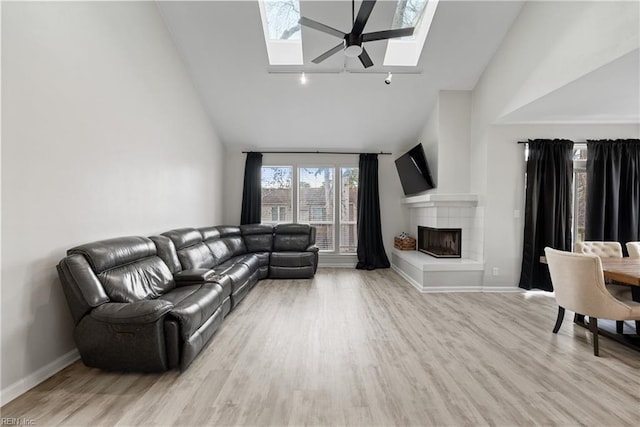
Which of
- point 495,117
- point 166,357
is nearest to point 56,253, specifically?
point 166,357

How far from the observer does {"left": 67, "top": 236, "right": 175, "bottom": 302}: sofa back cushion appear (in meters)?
2.35

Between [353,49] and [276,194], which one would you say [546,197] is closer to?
[353,49]

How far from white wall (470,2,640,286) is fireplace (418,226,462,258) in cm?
57

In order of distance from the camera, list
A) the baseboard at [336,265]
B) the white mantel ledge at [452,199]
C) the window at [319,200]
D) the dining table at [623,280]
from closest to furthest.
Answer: the dining table at [623,280]
the white mantel ledge at [452,199]
the baseboard at [336,265]
the window at [319,200]

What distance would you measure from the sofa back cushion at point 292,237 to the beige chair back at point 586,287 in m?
3.84

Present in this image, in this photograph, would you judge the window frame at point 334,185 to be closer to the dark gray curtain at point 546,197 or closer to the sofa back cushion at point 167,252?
the sofa back cushion at point 167,252

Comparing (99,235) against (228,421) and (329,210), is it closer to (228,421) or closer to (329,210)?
(228,421)

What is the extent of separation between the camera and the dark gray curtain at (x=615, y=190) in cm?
436

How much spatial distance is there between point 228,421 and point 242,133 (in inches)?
205

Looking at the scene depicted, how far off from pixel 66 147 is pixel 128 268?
115 cm

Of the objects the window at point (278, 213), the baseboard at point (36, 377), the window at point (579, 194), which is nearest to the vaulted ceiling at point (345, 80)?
the window at point (579, 194)

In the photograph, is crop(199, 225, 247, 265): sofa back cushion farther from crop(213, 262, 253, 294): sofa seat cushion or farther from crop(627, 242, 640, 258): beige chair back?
crop(627, 242, 640, 258): beige chair back

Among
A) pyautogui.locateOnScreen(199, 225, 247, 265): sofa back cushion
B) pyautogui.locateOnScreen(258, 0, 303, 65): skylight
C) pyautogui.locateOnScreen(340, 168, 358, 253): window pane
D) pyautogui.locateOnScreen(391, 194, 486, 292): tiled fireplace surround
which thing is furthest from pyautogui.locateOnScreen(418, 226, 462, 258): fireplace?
pyautogui.locateOnScreen(258, 0, 303, 65): skylight

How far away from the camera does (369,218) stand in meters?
6.27
